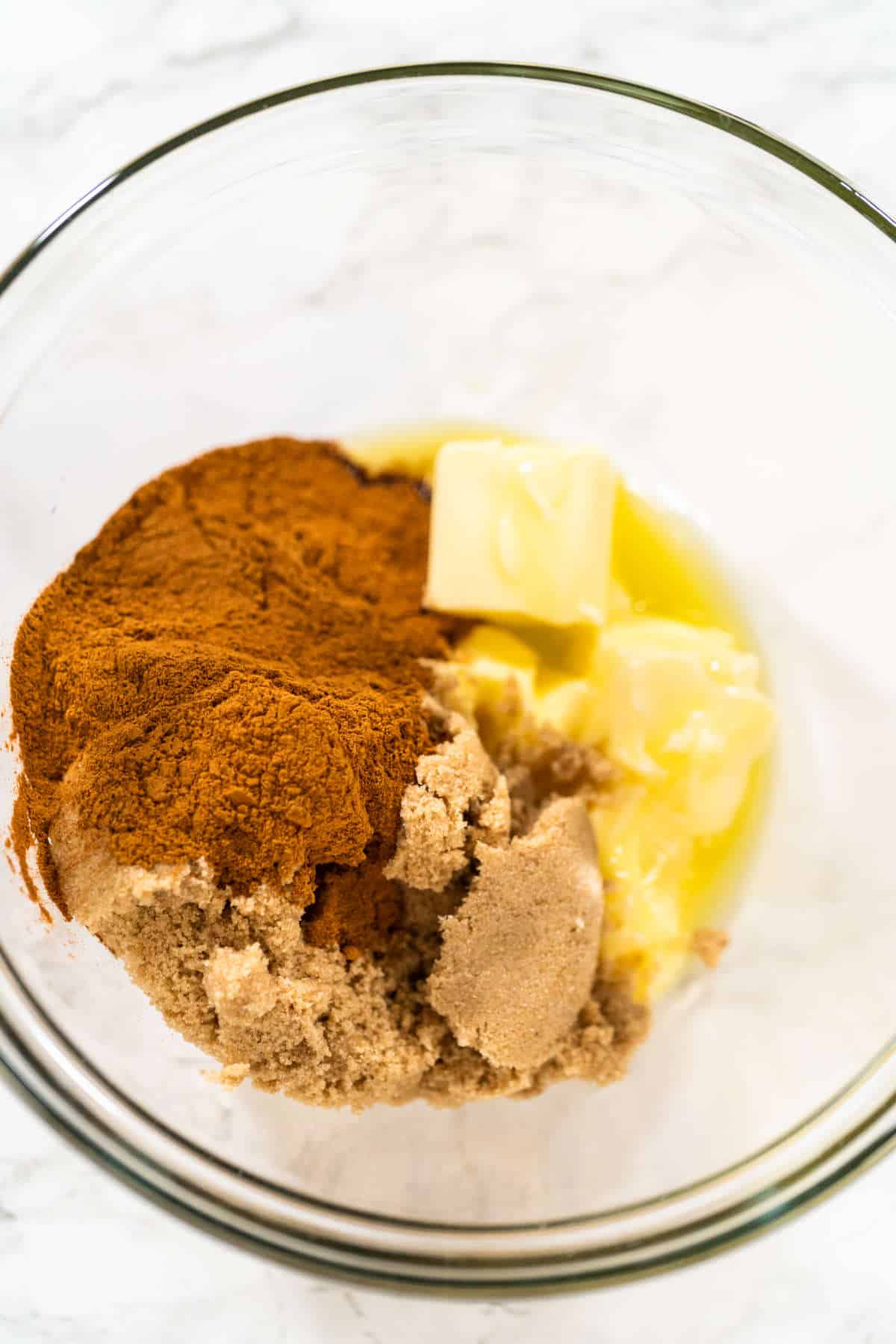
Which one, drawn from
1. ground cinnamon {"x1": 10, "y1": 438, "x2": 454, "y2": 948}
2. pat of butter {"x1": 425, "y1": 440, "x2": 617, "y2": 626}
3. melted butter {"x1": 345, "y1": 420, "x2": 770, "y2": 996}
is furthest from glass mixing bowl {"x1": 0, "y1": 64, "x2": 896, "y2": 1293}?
pat of butter {"x1": 425, "y1": 440, "x2": 617, "y2": 626}

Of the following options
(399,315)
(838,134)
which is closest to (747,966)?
(399,315)

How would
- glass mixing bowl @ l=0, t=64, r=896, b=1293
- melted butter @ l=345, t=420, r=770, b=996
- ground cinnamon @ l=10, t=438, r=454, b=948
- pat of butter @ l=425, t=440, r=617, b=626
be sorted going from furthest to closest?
melted butter @ l=345, t=420, r=770, b=996 < pat of butter @ l=425, t=440, r=617, b=626 < glass mixing bowl @ l=0, t=64, r=896, b=1293 < ground cinnamon @ l=10, t=438, r=454, b=948

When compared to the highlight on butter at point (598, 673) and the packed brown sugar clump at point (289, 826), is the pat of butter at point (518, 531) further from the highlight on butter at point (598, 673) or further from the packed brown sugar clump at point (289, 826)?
the packed brown sugar clump at point (289, 826)

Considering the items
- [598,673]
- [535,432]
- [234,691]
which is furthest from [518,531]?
[234,691]

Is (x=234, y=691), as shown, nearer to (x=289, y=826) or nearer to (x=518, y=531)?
(x=289, y=826)

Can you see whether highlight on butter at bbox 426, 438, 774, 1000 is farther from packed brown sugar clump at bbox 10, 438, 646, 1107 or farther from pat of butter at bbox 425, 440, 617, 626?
packed brown sugar clump at bbox 10, 438, 646, 1107

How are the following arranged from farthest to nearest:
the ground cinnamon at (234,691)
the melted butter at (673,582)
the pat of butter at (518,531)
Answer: the melted butter at (673,582) < the pat of butter at (518,531) < the ground cinnamon at (234,691)

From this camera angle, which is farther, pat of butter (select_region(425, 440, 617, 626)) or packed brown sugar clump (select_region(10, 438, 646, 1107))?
pat of butter (select_region(425, 440, 617, 626))

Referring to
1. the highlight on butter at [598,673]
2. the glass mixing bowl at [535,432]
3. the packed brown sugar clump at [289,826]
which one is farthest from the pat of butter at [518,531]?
the glass mixing bowl at [535,432]
